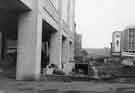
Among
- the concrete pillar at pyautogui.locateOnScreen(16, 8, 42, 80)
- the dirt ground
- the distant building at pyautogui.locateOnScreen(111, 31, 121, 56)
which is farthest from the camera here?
the distant building at pyautogui.locateOnScreen(111, 31, 121, 56)

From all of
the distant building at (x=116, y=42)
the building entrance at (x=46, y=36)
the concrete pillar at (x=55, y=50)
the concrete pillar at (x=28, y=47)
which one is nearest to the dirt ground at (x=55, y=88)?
the concrete pillar at (x=28, y=47)

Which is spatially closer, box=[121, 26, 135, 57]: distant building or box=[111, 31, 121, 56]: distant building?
box=[121, 26, 135, 57]: distant building

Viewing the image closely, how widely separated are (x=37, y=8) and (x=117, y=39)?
437 feet

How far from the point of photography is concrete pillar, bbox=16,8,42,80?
58.4 feet

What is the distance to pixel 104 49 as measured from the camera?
168250mm

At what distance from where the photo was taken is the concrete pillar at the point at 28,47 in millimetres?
17797

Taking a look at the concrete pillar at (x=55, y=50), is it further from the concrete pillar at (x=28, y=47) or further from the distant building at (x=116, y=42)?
the distant building at (x=116, y=42)

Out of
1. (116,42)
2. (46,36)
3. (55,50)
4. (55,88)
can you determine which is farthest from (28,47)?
(116,42)

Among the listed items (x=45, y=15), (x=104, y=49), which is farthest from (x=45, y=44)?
(x=104, y=49)

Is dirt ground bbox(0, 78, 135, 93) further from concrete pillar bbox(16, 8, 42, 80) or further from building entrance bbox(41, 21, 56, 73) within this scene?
building entrance bbox(41, 21, 56, 73)

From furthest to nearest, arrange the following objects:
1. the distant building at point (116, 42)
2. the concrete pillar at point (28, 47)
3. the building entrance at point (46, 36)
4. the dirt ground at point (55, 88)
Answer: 1. the distant building at point (116, 42)
2. the building entrance at point (46, 36)
3. the concrete pillar at point (28, 47)
4. the dirt ground at point (55, 88)

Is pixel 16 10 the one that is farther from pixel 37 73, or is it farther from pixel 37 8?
pixel 37 73

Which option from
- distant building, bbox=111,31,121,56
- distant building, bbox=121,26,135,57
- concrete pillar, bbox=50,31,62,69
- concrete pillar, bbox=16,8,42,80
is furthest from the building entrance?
distant building, bbox=111,31,121,56

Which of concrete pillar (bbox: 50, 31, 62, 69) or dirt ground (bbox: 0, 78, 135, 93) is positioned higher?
concrete pillar (bbox: 50, 31, 62, 69)
